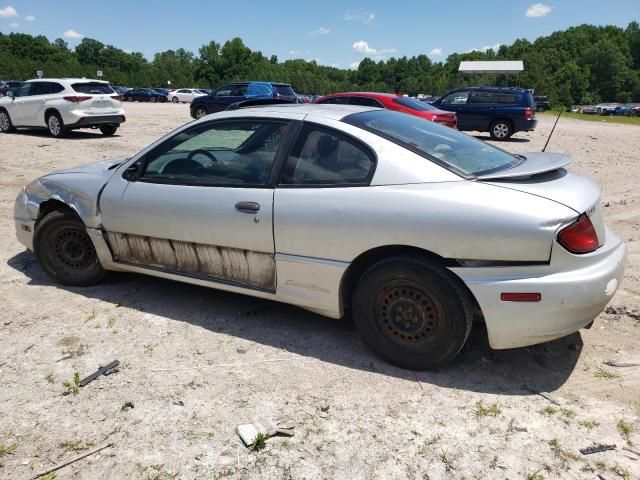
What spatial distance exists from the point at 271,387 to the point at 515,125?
16.6 meters

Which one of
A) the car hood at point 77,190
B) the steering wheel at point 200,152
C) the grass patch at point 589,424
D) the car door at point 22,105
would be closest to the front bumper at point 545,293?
the grass patch at point 589,424

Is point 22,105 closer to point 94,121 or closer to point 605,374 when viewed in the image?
point 94,121

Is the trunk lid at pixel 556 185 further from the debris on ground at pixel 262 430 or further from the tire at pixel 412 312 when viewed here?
the debris on ground at pixel 262 430

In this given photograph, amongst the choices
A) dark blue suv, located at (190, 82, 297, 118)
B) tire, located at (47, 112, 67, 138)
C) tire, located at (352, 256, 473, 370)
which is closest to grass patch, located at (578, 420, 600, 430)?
tire, located at (352, 256, 473, 370)

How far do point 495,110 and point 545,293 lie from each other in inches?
638

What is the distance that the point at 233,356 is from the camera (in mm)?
3416

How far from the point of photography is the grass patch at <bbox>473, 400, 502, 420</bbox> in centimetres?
279

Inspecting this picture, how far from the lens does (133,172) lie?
4.03 m

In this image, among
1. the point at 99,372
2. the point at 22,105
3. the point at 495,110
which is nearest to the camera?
the point at 99,372


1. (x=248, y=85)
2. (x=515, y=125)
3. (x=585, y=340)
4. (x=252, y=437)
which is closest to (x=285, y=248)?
(x=252, y=437)

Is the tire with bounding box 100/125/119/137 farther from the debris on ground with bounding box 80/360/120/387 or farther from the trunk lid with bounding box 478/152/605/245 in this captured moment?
the trunk lid with bounding box 478/152/605/245

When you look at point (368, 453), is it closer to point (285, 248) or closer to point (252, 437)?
point (252, 437)

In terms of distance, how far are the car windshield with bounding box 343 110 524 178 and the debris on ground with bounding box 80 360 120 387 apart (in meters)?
2.13

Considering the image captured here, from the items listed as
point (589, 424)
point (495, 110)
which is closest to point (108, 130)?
point (495, 110)
